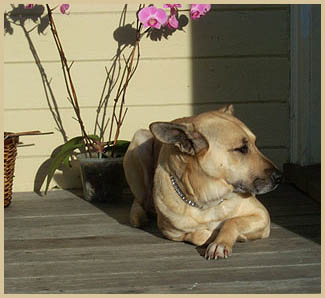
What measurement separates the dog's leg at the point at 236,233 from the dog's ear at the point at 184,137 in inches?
16.9

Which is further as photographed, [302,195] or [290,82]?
[290,82]

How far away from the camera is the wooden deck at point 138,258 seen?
2.92 meters

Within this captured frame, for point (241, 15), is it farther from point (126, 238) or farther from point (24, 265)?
point (24, 265)

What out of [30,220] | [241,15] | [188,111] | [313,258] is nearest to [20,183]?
[30,220]

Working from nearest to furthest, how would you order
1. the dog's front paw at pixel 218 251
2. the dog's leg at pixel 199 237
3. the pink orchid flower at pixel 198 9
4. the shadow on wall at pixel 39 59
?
the dog's front paw at pixel 218 251 < the dog's leg at pixel 199 237 < the pink orchid flower at pixel 198 9 < the shadow on wall at pixel 39 59

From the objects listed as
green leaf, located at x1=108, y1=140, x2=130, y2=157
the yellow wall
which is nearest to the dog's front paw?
green leaf, located at x1=108, y1=140, x2=130, y2=157

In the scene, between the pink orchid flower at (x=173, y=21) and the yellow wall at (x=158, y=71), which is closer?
the pink orchid flower at (x=173, y=21)

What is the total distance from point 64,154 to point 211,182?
156cm

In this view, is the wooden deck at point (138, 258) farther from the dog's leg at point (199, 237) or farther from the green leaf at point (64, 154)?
the green leaf at point (64, 154)

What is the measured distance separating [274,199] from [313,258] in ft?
4.24

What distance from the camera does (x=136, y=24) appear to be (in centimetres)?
482

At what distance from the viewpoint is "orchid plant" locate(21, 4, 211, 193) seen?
4.37 metres

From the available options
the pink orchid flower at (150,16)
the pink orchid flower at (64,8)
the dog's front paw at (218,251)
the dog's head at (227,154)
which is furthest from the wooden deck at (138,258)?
the pink orchid flower at (64,8)

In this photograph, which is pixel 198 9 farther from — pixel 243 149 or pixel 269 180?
pixel 269 180
